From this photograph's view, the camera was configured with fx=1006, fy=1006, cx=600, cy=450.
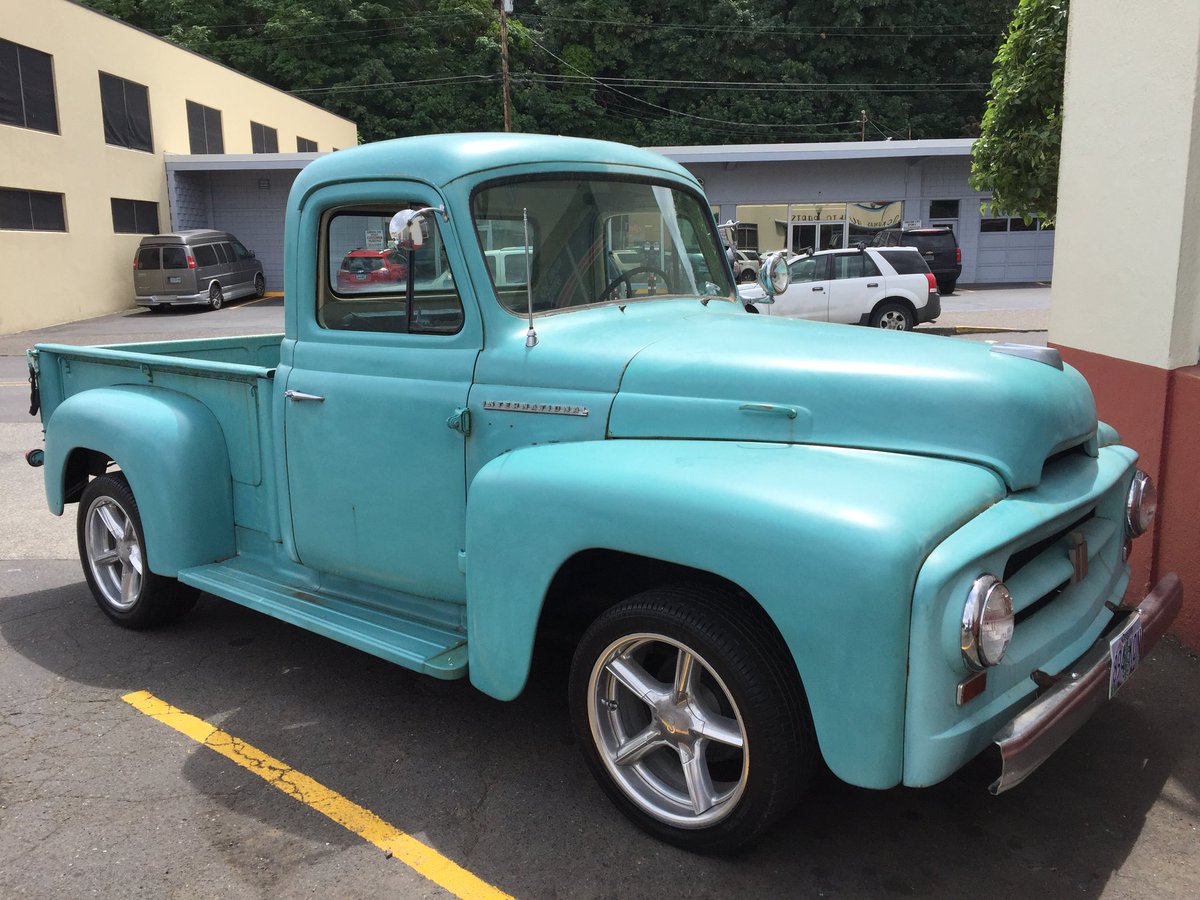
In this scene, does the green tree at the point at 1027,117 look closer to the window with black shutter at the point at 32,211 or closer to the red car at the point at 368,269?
the red car at the point at 368,269

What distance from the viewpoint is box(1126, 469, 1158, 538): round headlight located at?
3.42 metres

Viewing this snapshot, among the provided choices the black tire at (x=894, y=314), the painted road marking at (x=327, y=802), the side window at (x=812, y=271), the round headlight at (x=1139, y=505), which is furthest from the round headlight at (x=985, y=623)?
the side window at (x=812, y=271)

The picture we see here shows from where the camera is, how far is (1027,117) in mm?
10398

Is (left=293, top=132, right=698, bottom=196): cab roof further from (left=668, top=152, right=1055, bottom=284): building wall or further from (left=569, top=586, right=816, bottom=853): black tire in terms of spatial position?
(left=668, top=152, right=1055, bottom=284): building wall

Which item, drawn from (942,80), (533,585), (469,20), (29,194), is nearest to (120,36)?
(29,194)

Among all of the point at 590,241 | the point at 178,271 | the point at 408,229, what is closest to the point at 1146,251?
the point at 590,241

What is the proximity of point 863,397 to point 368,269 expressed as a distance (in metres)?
2.07

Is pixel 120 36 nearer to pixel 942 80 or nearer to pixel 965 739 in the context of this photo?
pixel 965 739

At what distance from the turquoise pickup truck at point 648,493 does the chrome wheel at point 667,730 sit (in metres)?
0.01

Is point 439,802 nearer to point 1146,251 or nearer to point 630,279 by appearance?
point 630,279

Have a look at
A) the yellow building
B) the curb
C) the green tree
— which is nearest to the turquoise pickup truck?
the green tree

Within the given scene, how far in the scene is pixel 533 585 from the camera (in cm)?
302

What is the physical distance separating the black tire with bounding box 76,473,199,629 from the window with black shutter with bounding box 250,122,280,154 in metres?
31.6

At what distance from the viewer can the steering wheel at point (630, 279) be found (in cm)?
373
